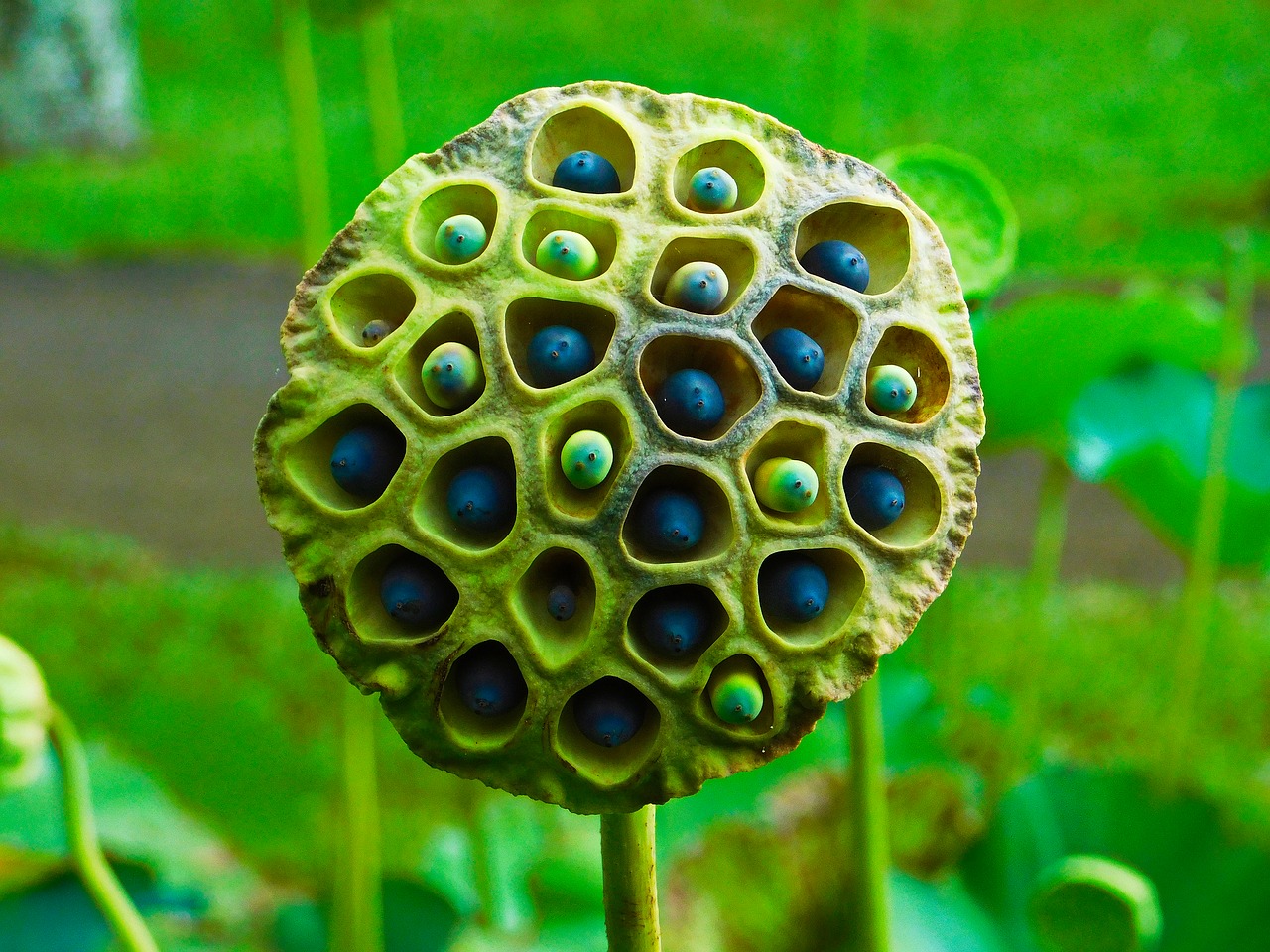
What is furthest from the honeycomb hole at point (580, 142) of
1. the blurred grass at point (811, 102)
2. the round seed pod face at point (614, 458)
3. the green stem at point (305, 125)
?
the blurred grass at point (811, 102)

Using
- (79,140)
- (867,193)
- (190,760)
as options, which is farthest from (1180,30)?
(867,193)

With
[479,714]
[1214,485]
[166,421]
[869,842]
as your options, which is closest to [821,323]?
[479,714]

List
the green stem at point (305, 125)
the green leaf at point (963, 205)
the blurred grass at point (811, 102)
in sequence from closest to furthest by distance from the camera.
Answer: the green leaf at point (963, 205) → the green stem at point (305, 125) → the blurred grass at point (811, 102)

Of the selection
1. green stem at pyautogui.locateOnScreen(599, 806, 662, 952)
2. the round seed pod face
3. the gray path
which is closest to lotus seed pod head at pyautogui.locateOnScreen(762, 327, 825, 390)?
the round seed pod face

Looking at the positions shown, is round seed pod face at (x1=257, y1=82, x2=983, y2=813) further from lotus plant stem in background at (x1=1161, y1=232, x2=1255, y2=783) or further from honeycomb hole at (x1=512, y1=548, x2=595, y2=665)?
lotus plant stem in background at (x1=1161, y1=232, x2=1255, y2=783)

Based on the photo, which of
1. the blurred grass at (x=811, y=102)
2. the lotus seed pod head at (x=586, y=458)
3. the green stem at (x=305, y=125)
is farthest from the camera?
the blurred grass at (x=811, y=102)

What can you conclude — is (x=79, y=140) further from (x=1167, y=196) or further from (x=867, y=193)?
(x=867, y=193)

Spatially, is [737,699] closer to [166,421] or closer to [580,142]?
[580,142]

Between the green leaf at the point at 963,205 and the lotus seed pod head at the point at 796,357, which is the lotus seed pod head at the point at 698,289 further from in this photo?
the green leaf at the point at 963,205
